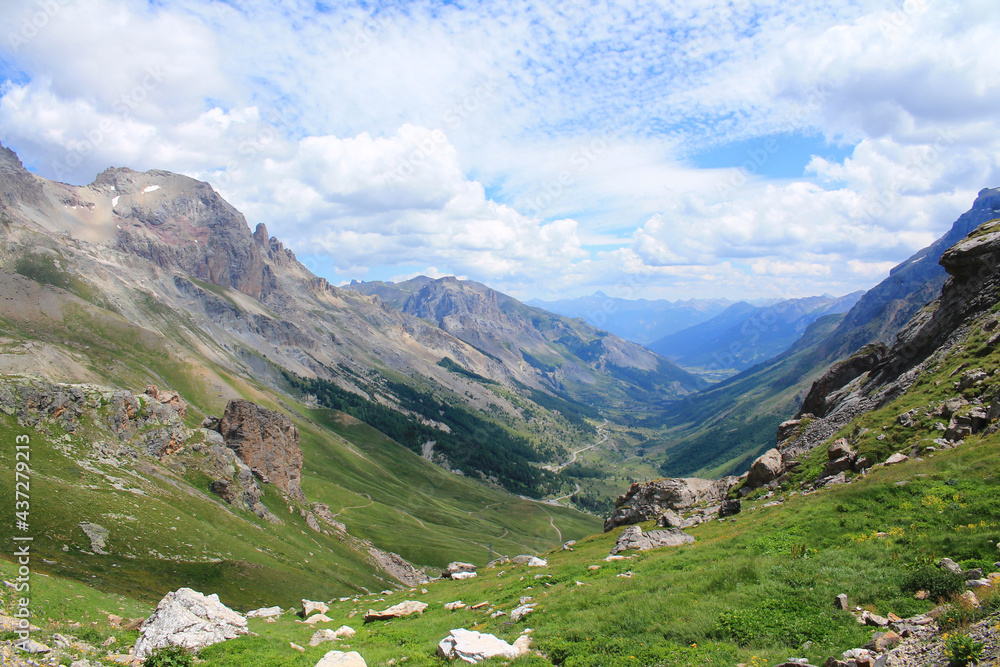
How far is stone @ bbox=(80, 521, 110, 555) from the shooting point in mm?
51750

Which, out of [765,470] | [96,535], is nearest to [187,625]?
[96,535]

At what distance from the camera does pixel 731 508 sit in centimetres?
4638

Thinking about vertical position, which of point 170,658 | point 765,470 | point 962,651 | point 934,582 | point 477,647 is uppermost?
point 962,651

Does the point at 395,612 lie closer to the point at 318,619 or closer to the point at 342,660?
the point at 318,619

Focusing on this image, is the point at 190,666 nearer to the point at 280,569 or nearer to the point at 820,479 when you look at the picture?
the point at 820,479

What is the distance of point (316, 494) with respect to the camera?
149 meters

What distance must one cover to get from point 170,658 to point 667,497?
5453 cm

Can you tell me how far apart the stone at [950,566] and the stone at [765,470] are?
3765 cm

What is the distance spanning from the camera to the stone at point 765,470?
51.7 meters

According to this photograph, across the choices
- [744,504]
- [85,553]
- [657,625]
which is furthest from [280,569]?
[657,625]

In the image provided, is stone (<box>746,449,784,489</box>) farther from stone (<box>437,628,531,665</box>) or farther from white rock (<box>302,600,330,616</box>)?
white rock (<box>302,600,330,616</box>)

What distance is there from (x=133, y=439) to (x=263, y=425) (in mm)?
33237

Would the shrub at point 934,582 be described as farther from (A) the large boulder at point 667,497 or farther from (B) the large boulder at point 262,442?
(B) the large boulder at point 262,442

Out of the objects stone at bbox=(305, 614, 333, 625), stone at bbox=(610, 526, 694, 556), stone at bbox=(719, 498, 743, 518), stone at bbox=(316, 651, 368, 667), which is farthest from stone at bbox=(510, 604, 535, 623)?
stone at bbox=(719, 498, 743, 518)
